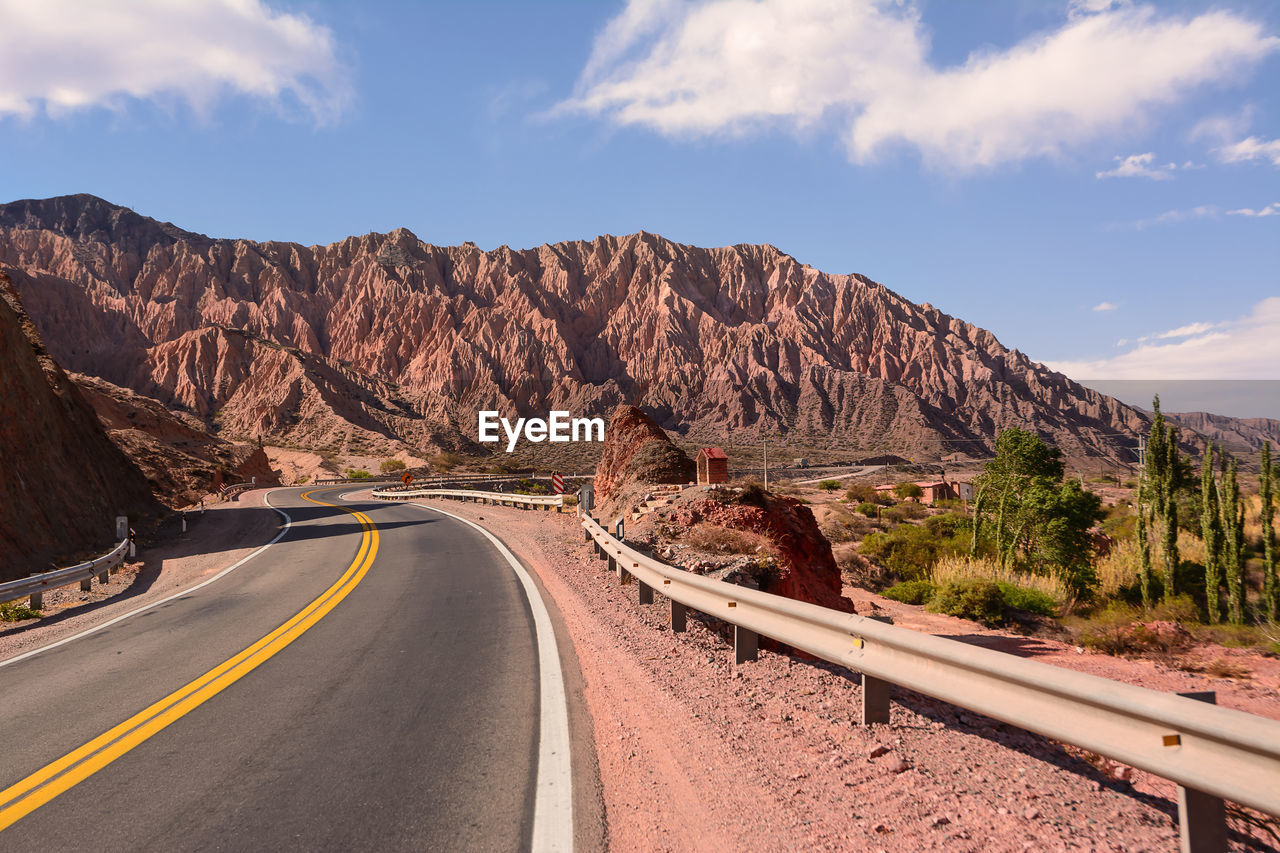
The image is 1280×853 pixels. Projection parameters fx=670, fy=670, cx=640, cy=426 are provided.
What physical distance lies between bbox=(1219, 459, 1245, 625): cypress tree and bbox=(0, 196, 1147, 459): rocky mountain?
97.1 metres

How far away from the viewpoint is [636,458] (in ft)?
69.5

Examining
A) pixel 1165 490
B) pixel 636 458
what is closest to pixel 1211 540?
pixel 1165 490

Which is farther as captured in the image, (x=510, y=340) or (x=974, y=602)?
(x=510, y=340)

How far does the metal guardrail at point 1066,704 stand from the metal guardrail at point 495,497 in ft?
79.8

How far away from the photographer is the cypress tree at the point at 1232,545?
38.9 ft

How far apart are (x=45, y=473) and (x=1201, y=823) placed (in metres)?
26.2

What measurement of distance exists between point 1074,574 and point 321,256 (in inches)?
6585

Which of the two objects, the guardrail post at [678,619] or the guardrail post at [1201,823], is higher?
the guardrail post at [1201,823]

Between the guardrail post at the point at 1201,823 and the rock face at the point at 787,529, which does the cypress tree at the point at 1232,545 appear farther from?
the guardrail post at the point at 1201,823

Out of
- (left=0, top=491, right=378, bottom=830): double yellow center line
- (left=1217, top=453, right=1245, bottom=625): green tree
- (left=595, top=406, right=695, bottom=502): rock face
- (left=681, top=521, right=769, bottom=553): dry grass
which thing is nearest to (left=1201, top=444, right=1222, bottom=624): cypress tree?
(left=1217, top=453, right=1245, bottom=625): green tree

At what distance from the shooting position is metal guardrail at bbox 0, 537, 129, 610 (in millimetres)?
10406

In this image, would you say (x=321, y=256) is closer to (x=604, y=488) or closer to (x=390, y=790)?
(x=604, y=488)

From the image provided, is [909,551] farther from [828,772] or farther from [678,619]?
[828,772]

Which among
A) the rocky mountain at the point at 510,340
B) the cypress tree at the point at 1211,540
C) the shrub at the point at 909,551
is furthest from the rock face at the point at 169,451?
the cypress tree at the point at 1211,540
